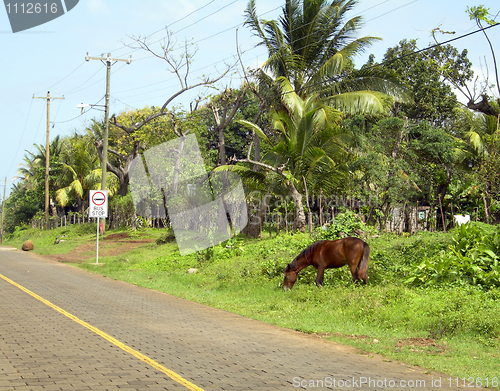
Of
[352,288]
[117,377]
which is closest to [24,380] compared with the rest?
[117,377]

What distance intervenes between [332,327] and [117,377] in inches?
177

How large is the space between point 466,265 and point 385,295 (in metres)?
2.30

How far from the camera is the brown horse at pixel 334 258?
11828 mm

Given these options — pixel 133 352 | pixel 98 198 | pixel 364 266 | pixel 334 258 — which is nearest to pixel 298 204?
pixel 98 198

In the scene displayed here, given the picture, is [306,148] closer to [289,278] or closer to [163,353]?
[289,278]

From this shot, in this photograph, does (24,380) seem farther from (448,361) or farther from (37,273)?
(37,273)

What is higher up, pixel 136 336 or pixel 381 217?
pixel 381 217

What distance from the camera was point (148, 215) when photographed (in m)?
37.8

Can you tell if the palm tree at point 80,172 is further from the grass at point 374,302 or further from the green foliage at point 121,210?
the grass at point 374,302

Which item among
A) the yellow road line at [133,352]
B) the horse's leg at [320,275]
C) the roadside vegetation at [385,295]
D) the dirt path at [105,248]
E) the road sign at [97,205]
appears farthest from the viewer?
the dirt path at [105,248]

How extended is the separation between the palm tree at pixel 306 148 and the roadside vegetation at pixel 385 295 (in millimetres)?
4649

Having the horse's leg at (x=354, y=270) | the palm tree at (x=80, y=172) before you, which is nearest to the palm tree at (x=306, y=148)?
the horse's leg at (x=354, y=270)

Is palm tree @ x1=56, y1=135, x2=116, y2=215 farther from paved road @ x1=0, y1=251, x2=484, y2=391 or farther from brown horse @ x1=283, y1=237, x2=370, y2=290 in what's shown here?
paved road @ x1=0, y1=251, x2=484, y2=391

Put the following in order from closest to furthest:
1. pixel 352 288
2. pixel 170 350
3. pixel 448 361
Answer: pixel 448 361
pixel 170 350
pixel 352 288
